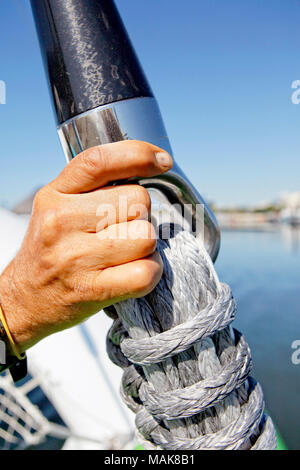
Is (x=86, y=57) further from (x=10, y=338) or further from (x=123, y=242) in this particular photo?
(x=10, y=338)

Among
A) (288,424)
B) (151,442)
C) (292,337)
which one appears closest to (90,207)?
(151,442)

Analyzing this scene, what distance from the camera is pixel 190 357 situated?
482 mm

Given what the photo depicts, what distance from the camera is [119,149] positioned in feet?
1.42

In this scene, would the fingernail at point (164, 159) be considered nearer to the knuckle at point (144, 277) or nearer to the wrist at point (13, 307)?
the knuckle at point (144, 277)

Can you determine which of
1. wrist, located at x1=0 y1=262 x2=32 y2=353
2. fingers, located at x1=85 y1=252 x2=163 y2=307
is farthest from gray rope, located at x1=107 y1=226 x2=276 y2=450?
wrist, located at x1=0 y1=262 x2=32 y2=353

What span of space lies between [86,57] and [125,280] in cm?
32

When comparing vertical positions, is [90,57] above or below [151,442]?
above

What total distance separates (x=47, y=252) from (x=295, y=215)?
27255mm

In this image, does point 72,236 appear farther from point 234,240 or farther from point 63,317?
point 234,240

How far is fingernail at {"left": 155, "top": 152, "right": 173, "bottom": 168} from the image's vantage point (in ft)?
1.52

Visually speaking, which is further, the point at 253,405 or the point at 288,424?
the point at 288,424

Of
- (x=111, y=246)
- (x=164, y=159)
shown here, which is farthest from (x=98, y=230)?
(x=164, y=159)

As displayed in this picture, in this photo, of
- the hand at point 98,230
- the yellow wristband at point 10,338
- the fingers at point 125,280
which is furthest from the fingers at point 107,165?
the yellow wristband at point 10,338

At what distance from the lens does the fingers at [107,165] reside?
430 millimetres
